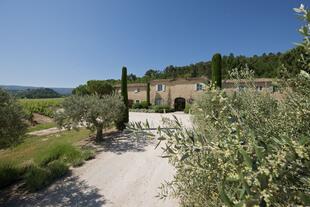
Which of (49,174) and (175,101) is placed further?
(175,101)

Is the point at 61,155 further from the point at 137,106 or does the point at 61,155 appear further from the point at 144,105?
Result: the point at 137,106

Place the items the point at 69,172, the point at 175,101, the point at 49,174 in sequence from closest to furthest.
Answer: the point at 49,174 → the point at 69,172 → the point at 175,101

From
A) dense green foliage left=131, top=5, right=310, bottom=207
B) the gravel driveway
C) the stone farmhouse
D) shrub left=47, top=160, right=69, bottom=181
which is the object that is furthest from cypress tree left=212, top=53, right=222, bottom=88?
dense green foliage left=131, top=5, right=310, bottom=207

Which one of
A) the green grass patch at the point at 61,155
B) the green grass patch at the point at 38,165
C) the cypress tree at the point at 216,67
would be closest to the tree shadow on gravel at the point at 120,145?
the green grass patch at the point at 38,165

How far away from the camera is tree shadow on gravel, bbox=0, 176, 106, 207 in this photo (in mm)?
5910

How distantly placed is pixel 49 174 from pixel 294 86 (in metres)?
8.27

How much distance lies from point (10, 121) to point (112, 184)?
4235 mm

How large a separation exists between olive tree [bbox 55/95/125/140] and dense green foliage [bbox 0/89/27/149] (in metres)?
4.43

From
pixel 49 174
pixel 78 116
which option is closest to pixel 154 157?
pixel 49 174

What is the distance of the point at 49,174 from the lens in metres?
7.44

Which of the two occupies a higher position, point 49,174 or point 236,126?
point 236,126

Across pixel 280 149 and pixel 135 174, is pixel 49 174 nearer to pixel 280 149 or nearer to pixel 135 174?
pixel 135 174

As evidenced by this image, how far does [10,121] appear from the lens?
22.3 ft

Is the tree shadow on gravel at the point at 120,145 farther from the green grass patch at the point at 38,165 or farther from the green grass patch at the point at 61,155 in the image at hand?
the green grass patch at the point at 61,155
